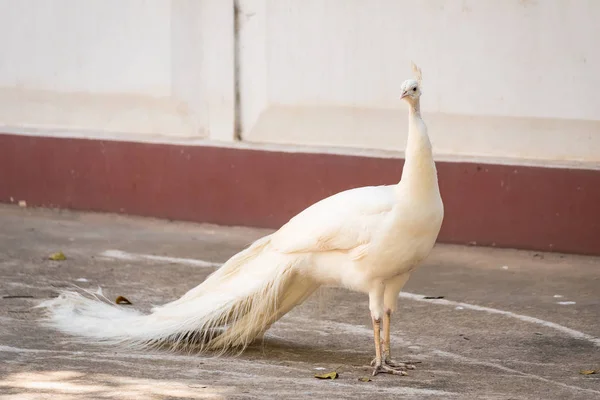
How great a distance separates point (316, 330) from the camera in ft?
22.6

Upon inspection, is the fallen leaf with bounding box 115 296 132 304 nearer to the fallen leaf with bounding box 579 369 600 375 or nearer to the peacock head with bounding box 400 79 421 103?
the peacock head with bounding box 400 79 421 103

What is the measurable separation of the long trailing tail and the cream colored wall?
11.1 feet

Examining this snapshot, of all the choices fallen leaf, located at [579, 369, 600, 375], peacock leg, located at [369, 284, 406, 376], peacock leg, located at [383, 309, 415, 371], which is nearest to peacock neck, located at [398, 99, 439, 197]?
peacock leg, located at [369, 284, 406, 376]

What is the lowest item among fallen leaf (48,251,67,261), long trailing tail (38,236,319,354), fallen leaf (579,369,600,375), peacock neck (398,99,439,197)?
fallen leaf (579,369,600,375)

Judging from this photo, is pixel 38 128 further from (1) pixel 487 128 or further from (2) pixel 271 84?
(1) pixel 487 128

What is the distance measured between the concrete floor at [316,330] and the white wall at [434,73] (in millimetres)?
945

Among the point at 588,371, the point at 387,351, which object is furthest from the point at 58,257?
the point at 588,371

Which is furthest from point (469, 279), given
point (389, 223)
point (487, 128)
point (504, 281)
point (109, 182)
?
point (109, 182)

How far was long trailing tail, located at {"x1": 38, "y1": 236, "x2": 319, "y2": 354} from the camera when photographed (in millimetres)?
6109

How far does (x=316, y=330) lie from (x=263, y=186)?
10.1ft

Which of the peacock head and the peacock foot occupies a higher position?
the peacock head

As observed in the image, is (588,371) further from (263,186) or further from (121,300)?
(263,186)

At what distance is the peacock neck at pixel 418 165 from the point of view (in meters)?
5.65

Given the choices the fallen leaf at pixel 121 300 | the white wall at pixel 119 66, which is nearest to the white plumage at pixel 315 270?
the fallen leaf at pixel 121 300
